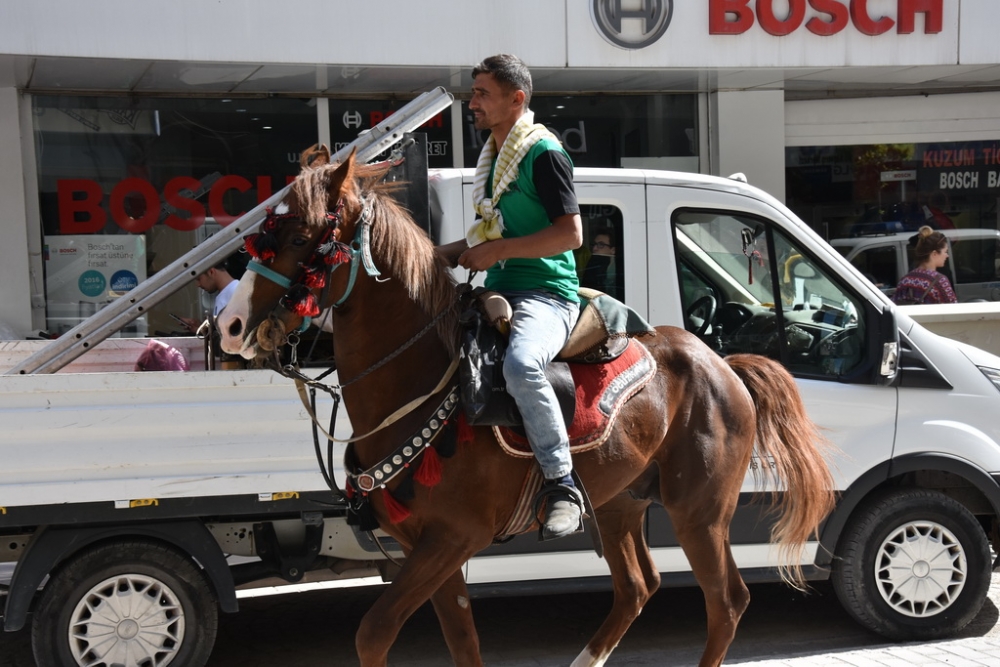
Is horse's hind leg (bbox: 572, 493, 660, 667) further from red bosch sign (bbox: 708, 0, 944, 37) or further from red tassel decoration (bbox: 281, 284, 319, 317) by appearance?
red bosch sign (bbox: 708, 0, 944, 37)

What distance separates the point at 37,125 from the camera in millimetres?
10188

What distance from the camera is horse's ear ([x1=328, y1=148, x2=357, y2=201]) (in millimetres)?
3406

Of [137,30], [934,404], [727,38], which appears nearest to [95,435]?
[934,404]

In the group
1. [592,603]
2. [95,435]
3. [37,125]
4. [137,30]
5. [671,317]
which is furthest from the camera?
[37,125]

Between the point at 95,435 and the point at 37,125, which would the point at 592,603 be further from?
→ the point at 37,125

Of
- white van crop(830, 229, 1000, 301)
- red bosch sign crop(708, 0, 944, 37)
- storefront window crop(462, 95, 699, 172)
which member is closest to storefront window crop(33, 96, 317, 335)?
storefront window crop(462, 95, 699, 172)

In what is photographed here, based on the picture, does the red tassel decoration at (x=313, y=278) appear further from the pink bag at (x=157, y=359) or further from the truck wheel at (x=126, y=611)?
the truck wheel at (x=126, y=611)

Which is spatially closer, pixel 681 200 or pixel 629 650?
pixel 681 200

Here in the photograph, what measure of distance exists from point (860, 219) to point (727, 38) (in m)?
3.24

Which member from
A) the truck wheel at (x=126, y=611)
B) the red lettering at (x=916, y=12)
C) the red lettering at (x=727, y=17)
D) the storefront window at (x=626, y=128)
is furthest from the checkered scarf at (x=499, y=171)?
the red lettering at (x=916, y=12)

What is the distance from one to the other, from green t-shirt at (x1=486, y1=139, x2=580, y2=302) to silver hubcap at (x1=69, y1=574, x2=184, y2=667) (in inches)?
86.8

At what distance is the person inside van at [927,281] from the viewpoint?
9242 mm

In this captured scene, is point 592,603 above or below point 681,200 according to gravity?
below

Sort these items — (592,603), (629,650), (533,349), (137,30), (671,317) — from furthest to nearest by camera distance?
1. (137,30)
2. (592,603)
3. (629,650)
4. (671,317)
5. (533,349)
